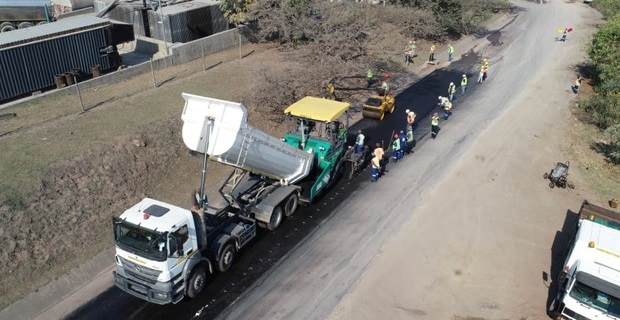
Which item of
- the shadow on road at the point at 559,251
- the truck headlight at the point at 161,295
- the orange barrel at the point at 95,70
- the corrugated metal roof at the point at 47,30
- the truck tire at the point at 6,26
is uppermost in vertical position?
the corrugated metal roof at the point at 47,30

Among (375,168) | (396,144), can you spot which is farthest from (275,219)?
(396,144)

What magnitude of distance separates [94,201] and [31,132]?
5.40 meters

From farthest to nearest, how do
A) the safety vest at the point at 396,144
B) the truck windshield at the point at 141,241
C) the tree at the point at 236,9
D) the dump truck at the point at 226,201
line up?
the tree at the point at 236,9 → the safety vest at the point at 396,144 → the dump truck at the point at 226,201 → the truck windshield at the point at 141,241

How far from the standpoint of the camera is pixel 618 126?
67.6 ft

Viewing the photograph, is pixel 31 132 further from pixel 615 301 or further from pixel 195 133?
pixel 615 301

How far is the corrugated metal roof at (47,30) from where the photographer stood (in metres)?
21.9

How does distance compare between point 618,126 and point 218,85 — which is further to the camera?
point 218,85

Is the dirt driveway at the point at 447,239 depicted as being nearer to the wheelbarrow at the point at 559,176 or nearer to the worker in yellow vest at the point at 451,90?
the wheelbarrow at the point at 559,176

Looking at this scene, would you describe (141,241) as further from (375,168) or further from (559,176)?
(559,176)

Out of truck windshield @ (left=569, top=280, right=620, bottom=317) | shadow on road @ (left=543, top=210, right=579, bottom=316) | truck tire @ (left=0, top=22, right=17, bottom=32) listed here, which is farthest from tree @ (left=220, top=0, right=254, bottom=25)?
truck windshield @ (left=569, top=280, right=620, bottom=317)

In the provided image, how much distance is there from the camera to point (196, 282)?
11898 mm

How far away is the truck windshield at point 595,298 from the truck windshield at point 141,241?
32.1ft

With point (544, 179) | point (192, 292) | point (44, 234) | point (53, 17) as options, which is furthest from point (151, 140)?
point (53, 17)

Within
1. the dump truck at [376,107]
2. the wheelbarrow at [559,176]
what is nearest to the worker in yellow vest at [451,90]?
the dump truck at [376,107]
